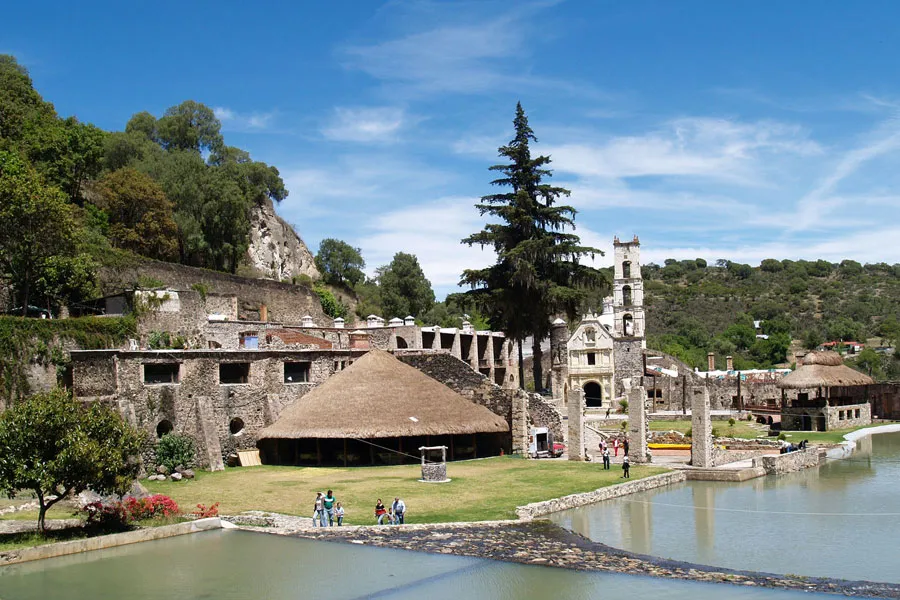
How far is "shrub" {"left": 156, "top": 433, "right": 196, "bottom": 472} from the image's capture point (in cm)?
3070

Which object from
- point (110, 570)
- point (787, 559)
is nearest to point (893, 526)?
point (787, 559)

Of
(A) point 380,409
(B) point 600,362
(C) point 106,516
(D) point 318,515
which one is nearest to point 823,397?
(B) point 600,362

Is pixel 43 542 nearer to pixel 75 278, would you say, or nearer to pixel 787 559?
pixel 787 559

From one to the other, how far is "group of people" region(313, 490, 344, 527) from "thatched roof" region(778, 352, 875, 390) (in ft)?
128

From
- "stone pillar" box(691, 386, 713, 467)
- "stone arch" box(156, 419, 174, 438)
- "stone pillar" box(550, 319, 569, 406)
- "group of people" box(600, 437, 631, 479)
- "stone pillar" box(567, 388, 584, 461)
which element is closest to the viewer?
"group of people" box(600, 437, 631, 479)

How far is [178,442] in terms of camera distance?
1223 inches

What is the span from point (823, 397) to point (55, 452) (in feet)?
162

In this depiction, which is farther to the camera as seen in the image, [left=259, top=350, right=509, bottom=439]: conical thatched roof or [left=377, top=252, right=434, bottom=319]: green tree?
[left=377, top=252, right=434, bottom=319]: green tree

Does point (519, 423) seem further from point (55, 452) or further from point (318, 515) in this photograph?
point (55, 452)

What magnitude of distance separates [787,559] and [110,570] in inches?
557

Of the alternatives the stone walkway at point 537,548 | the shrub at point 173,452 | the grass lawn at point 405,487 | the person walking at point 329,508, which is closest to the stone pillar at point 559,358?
the grass lawn at point 405,487

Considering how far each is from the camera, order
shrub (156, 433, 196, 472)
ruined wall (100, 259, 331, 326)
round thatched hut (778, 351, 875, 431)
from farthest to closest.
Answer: round thatched hut (778, 351, 875, 431) < ruined wall (100, 259, 331, 326) < shrub (156, 433, 196, 472)

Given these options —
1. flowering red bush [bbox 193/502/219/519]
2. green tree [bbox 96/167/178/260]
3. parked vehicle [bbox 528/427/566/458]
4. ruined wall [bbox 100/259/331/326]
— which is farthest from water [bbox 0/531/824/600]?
green tree [bbox 96/167/178/260]

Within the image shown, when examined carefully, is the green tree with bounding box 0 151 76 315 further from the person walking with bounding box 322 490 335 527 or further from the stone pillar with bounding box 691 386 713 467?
Result: the stone pillar with bounding box 691 386 713 467
